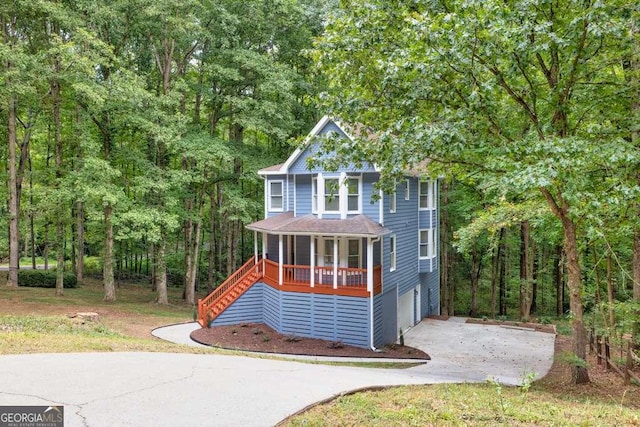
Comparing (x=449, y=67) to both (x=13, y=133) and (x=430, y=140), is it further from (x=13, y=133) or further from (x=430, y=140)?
(x=13, y=133)

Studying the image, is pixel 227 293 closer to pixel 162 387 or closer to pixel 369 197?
pixel 369 197

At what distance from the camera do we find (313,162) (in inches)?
447

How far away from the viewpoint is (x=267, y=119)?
22.5 m

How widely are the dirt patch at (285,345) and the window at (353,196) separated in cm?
517

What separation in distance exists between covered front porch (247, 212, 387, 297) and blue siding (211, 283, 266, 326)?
0.87m

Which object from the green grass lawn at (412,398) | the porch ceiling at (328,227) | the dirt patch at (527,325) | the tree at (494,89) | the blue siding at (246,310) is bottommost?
the dirt patch at (527,325)

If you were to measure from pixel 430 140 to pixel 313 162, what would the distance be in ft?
11.6

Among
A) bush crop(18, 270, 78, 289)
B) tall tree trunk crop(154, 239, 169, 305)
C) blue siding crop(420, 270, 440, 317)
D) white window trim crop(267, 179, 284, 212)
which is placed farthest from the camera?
bush crop(18, 270, 78, 289)

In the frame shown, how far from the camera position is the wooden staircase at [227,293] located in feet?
57.8

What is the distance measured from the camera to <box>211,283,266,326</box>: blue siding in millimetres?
17844

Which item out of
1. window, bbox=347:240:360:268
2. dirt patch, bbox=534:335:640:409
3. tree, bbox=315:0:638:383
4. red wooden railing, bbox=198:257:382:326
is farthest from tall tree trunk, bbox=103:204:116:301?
dirt patch, bbox=534:335:640:409

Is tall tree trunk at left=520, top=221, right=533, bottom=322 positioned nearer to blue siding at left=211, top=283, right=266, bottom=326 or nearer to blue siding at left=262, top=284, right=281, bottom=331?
blue siding at left=262, top=284, right=281, bottom=331

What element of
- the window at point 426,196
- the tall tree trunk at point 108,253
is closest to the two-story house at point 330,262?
the window at point 426,196

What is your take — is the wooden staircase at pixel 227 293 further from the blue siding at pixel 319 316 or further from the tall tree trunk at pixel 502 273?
the tall tree trunk at pixel 502 273
